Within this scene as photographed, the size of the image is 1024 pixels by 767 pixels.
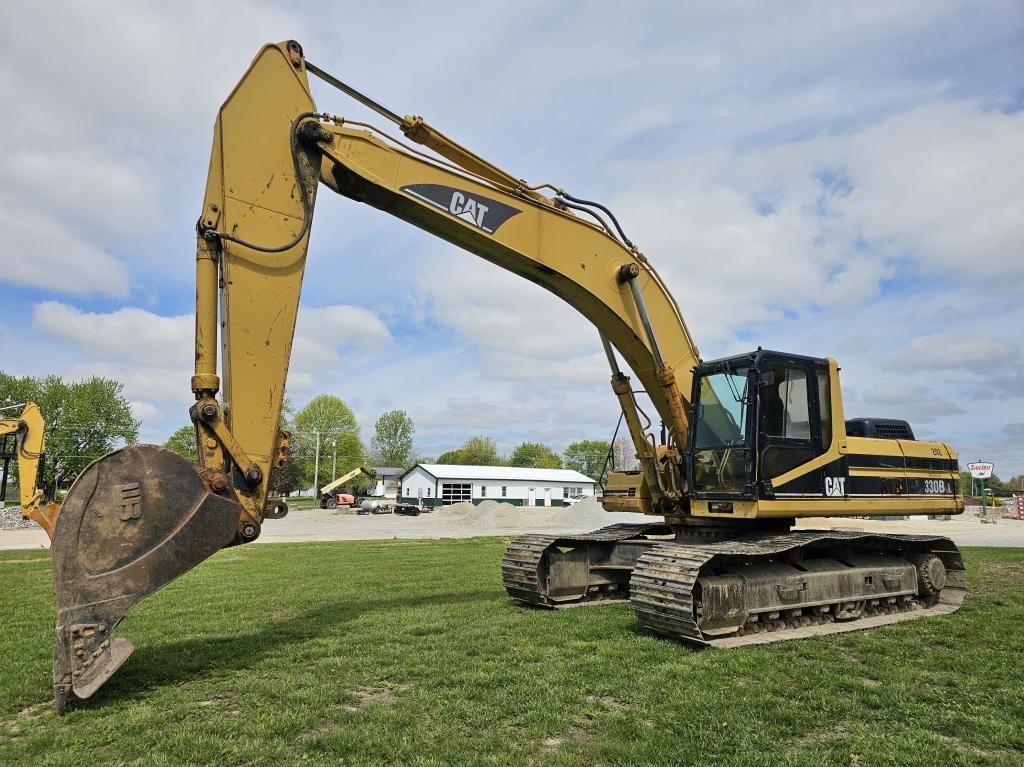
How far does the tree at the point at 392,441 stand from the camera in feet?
317

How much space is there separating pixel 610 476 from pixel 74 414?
6167cm

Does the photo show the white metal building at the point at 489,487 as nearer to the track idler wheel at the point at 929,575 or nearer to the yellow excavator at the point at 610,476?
the yellow excavator at the point at 610,476

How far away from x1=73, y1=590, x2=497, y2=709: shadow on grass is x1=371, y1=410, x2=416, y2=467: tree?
8839cm

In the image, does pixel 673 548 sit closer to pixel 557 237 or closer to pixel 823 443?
pixel 823 443

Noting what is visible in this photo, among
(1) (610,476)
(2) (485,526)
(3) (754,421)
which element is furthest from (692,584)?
(2) (485,526)

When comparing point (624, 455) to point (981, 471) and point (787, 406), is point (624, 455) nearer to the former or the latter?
point (787, 406)

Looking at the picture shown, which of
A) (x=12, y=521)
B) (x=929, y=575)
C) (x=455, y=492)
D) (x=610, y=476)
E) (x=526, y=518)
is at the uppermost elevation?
(x=610, y=476)

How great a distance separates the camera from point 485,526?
35781mm

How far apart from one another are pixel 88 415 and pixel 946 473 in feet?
212

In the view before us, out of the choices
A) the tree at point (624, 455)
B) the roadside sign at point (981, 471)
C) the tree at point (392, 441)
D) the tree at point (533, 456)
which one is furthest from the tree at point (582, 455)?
the tree at point (624, 455)

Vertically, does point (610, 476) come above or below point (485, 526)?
above

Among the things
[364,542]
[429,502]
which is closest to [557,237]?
[364,542]

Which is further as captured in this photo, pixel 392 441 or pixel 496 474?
pixel 392 441

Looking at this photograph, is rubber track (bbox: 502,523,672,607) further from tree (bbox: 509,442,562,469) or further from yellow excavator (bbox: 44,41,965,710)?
tree (bbox: 509,442,562,469)
